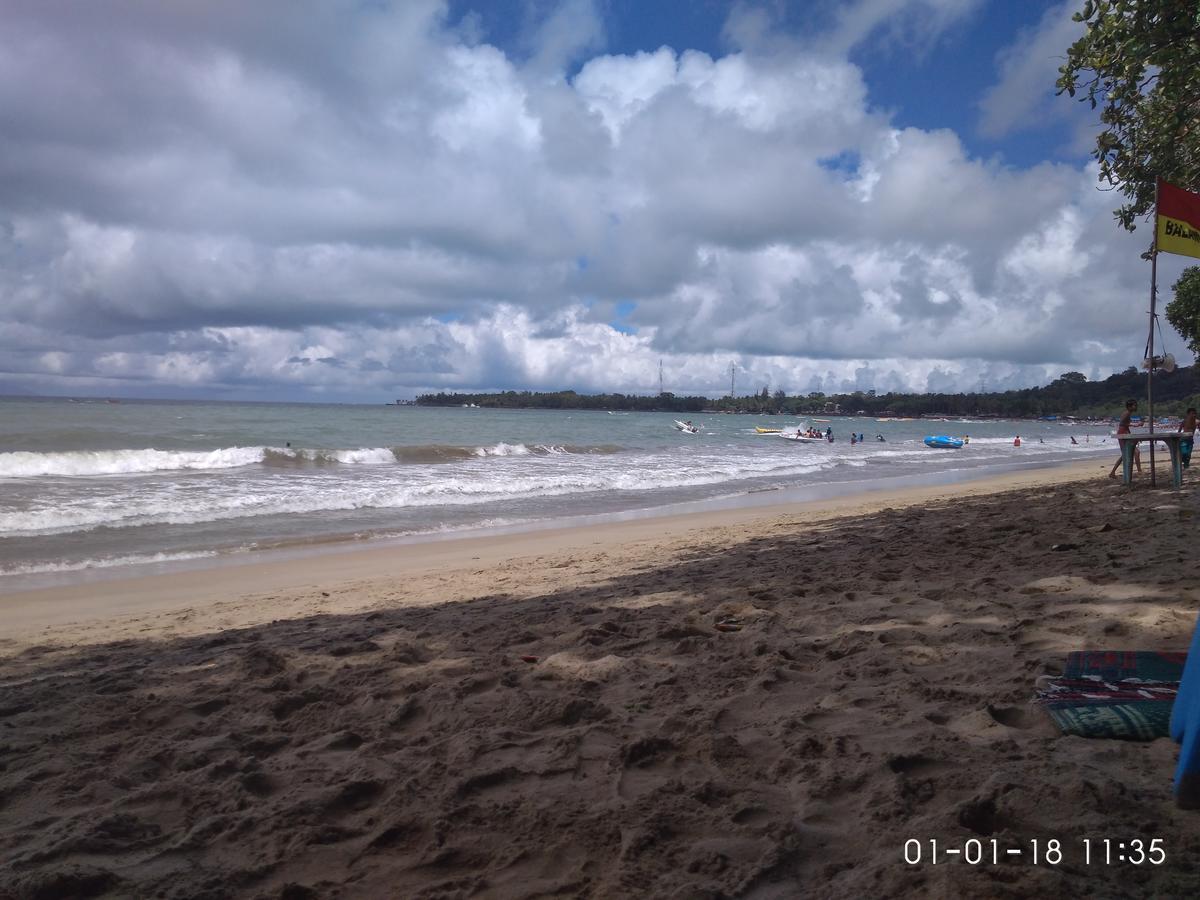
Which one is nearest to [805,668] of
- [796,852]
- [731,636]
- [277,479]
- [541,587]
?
[731,636]

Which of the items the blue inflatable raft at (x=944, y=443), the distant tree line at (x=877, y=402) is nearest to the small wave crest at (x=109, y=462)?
the blue inflatable raft at (x=944, y=443)

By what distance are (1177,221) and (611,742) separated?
322 inches

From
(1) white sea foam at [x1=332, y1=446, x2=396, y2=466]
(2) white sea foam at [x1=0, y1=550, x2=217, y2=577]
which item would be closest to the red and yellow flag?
(2) white sea foam at [x1=0, y1=550, x2=217, y2=577]

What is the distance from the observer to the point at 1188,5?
232 inches

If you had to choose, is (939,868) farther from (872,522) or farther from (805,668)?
(872,522)

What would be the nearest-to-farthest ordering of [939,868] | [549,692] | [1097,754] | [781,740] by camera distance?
[939,868], [1097,754], [781,740], [549,692]

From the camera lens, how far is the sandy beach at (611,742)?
2.38 meters

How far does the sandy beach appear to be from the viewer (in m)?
2.38

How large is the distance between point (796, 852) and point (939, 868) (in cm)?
43

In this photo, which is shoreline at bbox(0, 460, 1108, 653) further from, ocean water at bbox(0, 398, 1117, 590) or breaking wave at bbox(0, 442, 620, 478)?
breaking wave at bbox(0, 442, 620, 478)

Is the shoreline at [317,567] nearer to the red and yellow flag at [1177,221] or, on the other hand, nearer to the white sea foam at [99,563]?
the white sea foam at [99,563]

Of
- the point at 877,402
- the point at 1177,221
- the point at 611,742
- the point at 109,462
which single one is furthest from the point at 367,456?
the point at 877,402

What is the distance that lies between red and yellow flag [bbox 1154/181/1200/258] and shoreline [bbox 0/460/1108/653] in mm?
5748

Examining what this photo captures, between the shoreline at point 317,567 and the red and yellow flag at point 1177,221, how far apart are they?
5.75 meters
